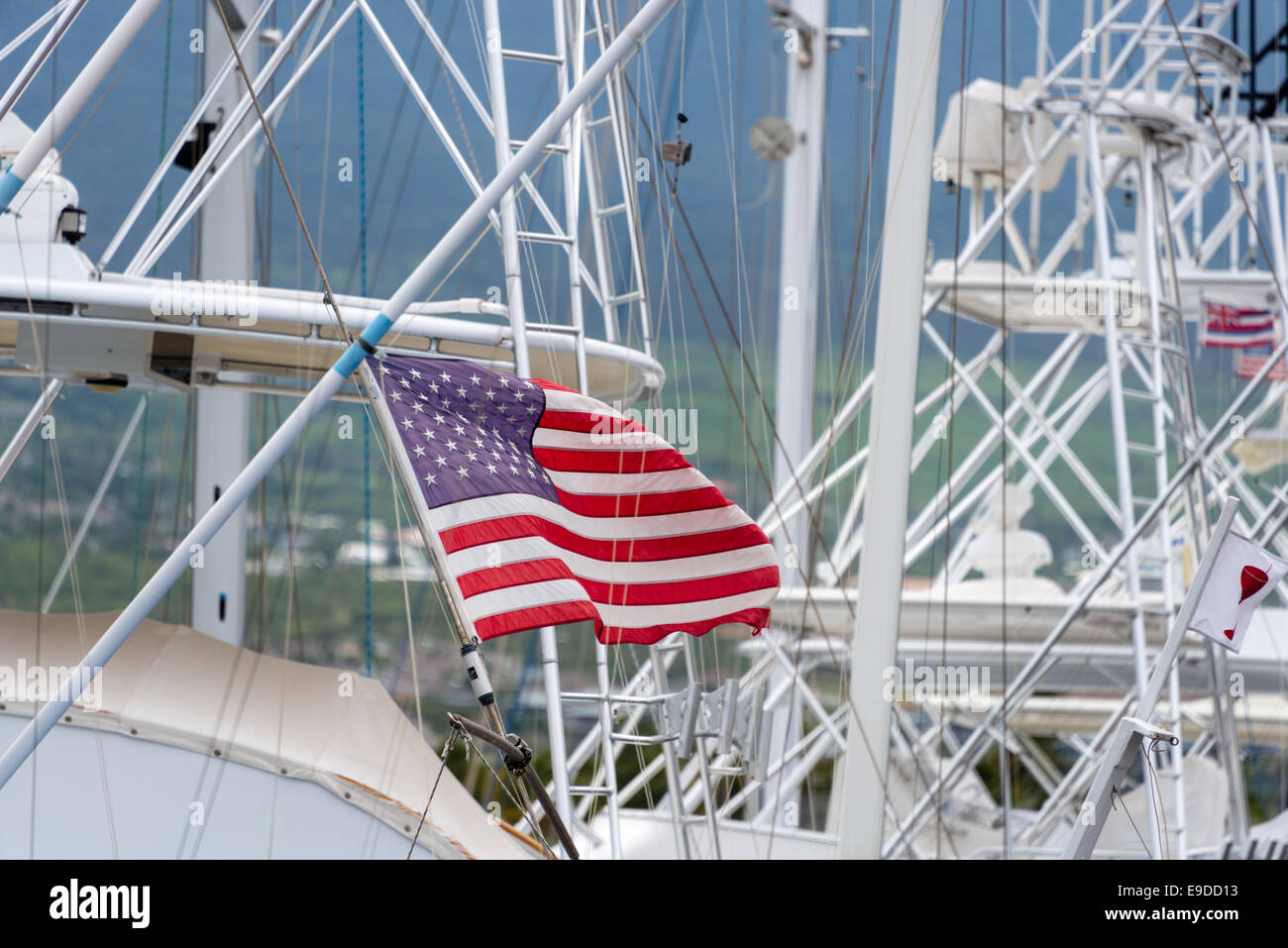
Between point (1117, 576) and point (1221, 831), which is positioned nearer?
point (1221, 831)

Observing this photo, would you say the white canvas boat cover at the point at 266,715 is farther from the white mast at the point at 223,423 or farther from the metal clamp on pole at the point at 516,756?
the white mast at the point at 223,423

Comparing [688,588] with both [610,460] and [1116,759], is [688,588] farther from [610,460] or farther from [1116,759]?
[1116,759]

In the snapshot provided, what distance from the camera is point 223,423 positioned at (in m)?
13.3

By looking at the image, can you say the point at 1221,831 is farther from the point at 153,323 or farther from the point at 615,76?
the point at 153,323

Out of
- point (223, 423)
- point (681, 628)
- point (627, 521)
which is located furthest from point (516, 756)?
point (223, 423)

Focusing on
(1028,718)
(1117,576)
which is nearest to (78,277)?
(1117,576)

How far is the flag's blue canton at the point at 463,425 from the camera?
739 centimetres

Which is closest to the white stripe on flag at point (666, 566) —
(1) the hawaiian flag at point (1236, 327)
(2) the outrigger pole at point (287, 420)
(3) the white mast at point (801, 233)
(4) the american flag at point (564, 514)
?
(4) the american flag at point (564, 514)

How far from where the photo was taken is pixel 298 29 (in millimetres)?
11273

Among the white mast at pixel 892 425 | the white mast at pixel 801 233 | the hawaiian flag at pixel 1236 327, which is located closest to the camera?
the white mast at pixel 892 425

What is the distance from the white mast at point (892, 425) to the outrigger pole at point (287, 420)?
1.29 metres

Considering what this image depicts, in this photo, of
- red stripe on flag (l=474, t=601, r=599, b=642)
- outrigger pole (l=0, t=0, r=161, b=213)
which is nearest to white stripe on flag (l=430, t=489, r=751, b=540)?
red stripe on flag (l=474, t=601, r=599, b=642)

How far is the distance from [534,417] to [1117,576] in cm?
1257

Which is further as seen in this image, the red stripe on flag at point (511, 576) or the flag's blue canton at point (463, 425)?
the flag's blue canton at point (463, 425)
